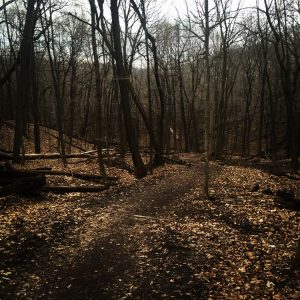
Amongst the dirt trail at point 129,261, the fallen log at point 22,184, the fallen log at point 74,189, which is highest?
the fallen log at point 22,184

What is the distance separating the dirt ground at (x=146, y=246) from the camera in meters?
5.65

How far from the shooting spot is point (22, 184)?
34.7 feet

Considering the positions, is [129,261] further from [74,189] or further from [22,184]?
[74,189]

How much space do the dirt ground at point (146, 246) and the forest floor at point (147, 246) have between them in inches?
0.7

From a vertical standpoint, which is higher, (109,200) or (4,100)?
(4,100)

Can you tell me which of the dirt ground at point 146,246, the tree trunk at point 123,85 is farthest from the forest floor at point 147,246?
the tree trunk at point 123,85

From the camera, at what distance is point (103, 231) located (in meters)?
8.16

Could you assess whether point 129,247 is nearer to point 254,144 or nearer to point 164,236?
point 164,236

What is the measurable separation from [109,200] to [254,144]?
34826mm

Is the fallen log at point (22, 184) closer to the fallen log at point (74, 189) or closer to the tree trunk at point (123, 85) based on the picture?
the fallen log at point (74, 189)

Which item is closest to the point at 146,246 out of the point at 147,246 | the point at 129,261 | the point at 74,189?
the point at 147,246

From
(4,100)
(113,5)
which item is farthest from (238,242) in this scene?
(4,100)

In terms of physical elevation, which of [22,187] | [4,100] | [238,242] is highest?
[4,100]

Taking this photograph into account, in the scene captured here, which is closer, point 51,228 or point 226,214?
point 51,228
